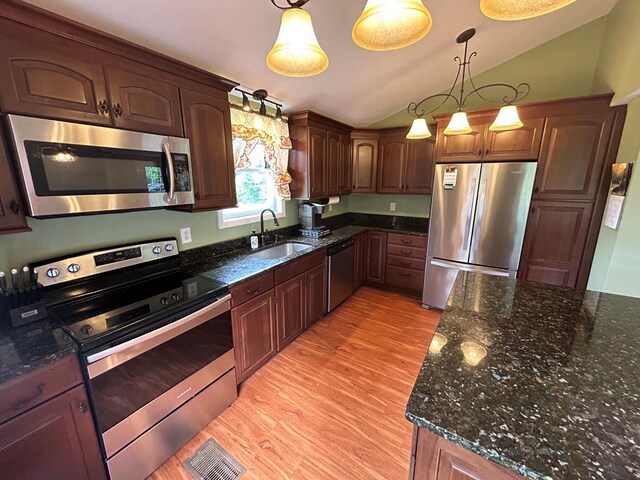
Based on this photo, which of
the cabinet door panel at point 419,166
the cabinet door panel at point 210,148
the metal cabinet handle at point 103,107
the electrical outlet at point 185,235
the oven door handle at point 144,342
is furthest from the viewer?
the cabinet door panel at point 419,166

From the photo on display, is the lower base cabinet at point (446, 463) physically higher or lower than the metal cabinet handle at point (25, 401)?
higher

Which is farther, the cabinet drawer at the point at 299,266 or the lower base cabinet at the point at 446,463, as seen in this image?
the cabinet drawer at the point at 299,266

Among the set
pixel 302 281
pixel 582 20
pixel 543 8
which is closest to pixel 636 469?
pixel 543 8

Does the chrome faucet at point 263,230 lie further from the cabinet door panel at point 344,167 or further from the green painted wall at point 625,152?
the green painted wall at point 625,152

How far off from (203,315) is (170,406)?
1.69ft

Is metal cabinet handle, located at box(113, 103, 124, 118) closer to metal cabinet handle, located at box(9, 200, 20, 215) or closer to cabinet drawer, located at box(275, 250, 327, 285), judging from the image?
metal cabinet handle, located at box(9, 200, 20, 215)

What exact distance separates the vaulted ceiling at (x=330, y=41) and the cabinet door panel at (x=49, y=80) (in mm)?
254

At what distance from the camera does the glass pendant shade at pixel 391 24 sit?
2.40 feet

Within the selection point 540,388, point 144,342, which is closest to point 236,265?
point 144,342

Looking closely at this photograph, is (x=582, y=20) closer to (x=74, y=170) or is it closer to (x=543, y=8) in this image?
(x=543, y=8)

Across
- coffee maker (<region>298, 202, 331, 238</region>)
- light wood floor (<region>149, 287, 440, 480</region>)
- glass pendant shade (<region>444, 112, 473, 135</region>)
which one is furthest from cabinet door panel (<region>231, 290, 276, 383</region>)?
glass pendant shade (<region>444, 112, 473, 135</region>)

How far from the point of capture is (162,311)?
137 cm

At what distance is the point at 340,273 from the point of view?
3100mm

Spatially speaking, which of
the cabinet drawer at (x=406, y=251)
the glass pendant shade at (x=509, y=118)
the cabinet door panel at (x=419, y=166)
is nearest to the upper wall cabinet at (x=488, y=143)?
the cabinet door panel at (x=419, y=166)
